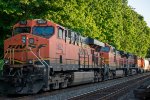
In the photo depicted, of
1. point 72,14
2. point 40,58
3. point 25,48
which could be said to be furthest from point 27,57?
point 72,14

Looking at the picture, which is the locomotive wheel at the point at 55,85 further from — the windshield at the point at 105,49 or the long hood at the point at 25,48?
the windshield at the point at 105,49

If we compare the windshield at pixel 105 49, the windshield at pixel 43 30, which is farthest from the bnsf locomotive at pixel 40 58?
the windshield at pixel 105 49

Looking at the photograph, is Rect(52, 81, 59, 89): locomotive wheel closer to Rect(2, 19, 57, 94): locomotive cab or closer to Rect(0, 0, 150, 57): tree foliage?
Rect(2, 19, 57, 94): locomotive cab

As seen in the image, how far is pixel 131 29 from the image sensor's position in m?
92.2

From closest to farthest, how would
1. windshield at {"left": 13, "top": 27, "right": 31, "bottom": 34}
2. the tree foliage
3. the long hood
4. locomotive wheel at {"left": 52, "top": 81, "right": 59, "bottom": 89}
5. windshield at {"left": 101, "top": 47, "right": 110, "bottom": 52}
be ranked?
the long hood → windshield at {"left": 13, "top": 27, "right": 31, "bottom": 34} → locomotive wheel at {"left": 52, "top": 81, "right": 59, "bottom": 89} → the tree foliage → windshield at {"left": 101, "top": 47, "right": 110, "bottom": 52}

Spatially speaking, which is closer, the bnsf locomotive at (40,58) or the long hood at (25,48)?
the bnsf locomotive at (40,58)

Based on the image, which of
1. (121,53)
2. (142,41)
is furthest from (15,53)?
(142,41)

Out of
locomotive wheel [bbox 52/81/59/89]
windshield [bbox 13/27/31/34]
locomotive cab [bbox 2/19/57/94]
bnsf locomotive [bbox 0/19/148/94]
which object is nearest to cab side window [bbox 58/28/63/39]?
bnsf locomotive [bbox 0/19/148/94]

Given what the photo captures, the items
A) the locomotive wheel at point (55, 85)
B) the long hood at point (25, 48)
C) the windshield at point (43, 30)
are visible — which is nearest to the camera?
the long hood at point (25, 48)

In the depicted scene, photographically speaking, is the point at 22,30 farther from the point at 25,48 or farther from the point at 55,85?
the point at 55,85

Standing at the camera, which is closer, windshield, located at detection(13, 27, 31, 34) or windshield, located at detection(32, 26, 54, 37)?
windshield, located at detection(32, 26, 54, 37)

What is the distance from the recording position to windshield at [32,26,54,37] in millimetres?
23078

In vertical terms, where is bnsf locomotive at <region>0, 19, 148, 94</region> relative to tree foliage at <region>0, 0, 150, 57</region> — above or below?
below

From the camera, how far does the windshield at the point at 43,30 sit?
2308 centimetres
